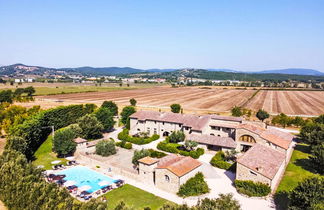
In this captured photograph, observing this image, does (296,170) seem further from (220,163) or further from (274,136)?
(220,163)

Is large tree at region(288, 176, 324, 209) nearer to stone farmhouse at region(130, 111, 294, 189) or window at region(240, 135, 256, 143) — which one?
stone farmhouse at region(130, 111, 294, 189)

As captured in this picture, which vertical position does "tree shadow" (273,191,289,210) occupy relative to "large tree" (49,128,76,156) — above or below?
below

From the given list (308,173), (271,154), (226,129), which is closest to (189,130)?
(226,129)

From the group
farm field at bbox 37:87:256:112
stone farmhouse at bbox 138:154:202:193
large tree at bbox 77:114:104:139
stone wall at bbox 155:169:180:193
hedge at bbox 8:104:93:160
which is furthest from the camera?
farm field at bbox 37:87:256:112

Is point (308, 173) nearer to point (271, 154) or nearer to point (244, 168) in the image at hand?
point (271, 154)

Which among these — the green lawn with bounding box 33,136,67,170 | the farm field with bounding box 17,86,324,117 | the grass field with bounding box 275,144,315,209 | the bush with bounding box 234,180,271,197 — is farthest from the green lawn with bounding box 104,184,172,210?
the farm field with bounding box 17,86,324,117

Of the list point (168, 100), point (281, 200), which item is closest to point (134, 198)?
point (281, 200)

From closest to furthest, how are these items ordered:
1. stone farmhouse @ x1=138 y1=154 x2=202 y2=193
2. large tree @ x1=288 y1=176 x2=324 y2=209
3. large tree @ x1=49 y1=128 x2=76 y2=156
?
1. large tree @ x1=288 y1=176 x2=324 y2=209
2. stone farmhouse @ x1=138 y1=154 x2=202 y2=193
3. large tree @ x1=49 y1=128 x2=76 y2=156
